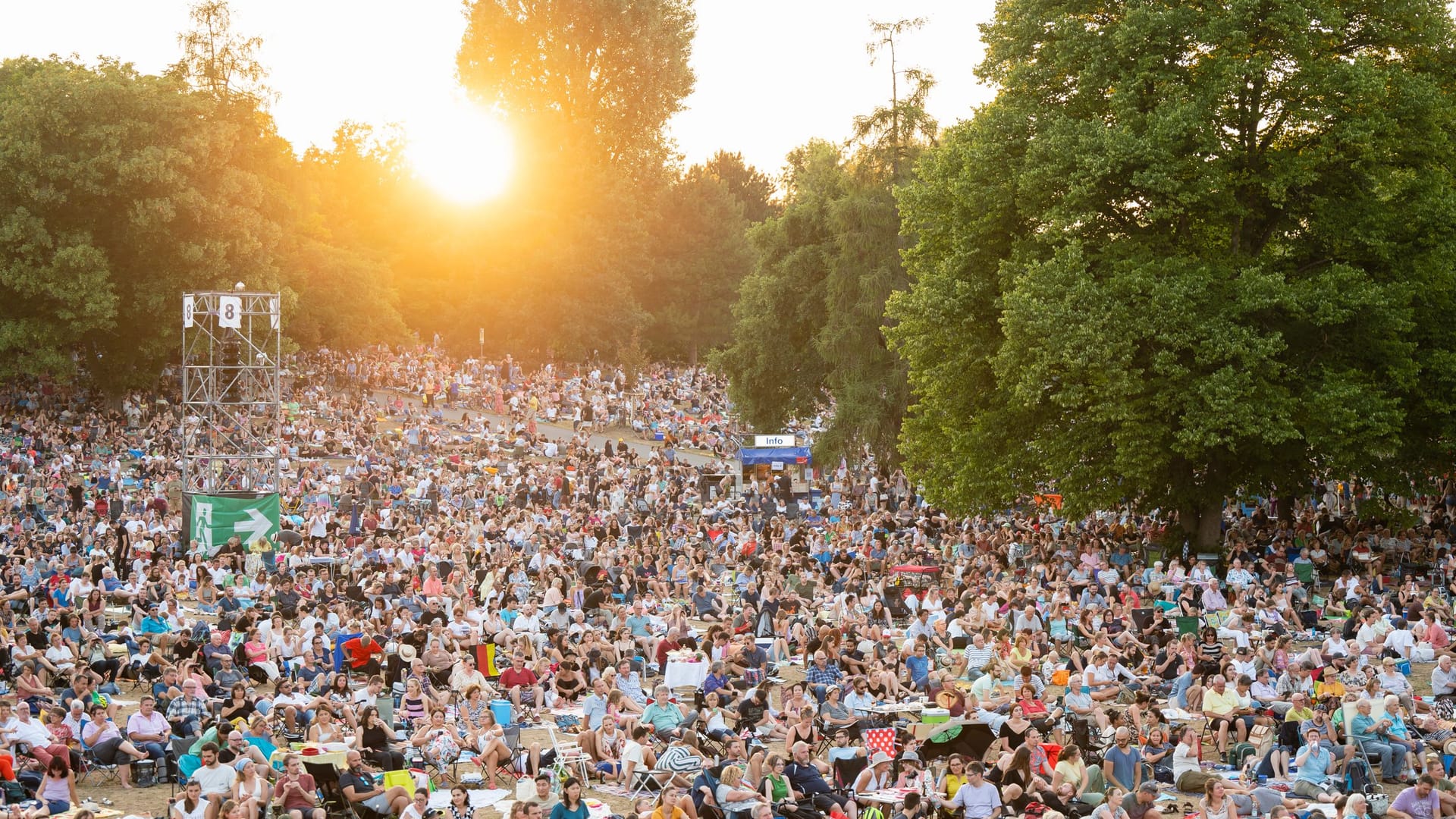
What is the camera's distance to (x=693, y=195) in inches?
2606

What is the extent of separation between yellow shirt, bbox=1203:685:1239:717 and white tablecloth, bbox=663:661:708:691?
588cm

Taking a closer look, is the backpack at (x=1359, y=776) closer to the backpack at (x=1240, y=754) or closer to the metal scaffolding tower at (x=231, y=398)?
the backpack at (x=1240, y=754)

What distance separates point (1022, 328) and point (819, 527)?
930 cm

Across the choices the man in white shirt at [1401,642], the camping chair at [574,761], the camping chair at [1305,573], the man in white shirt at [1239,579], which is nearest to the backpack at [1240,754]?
the man in white shirt at [1401,642]

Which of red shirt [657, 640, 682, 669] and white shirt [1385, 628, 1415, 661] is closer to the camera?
white shirt [1385, 628, 1415, 661]

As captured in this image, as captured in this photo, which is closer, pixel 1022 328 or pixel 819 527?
pixel 1022 328

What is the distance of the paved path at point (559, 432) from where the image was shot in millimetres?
45594

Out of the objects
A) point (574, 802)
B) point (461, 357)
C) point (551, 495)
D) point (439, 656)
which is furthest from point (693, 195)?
point (574, 802)

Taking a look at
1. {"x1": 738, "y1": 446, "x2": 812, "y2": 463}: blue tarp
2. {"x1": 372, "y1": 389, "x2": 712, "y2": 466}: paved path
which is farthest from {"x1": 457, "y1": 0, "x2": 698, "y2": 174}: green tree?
{"x1": 738, "y1": 446, "x2": 812, "y2": 463}: blue tarp

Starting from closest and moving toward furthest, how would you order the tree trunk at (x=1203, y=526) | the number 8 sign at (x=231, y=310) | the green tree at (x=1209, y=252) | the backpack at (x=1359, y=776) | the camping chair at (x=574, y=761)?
the backpack at (x=1359, y=776), the camping chair at (x=574, y=761), the green tree at (x=1209, y=252), the tree trunk at (x=1203, y=526), the number 8 sign at (x=231, y=310)

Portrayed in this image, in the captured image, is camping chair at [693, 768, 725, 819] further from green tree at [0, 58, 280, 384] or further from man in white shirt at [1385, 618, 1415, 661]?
green tree at [0, 58, 280, 384]

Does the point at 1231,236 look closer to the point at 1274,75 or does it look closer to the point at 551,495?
the point at 1274,75

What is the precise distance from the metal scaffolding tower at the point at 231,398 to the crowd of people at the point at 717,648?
125 centimetres

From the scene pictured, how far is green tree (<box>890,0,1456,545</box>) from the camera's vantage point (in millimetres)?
22594
